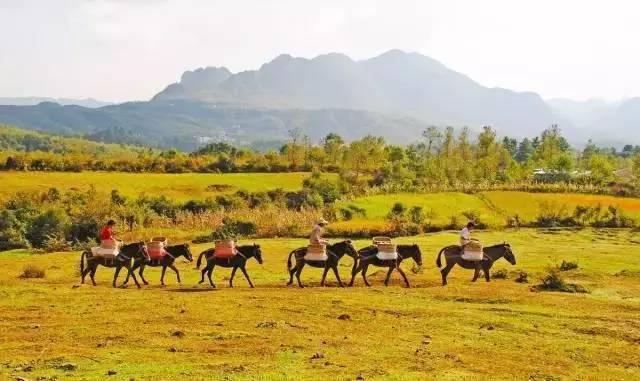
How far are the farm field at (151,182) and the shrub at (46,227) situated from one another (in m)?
18.2

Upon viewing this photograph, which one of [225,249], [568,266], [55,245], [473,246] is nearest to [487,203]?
[568,266]

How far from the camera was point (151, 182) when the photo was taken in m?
70.8

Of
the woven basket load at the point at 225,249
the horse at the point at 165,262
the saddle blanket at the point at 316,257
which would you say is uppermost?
the woven basket load at the point at 225,249

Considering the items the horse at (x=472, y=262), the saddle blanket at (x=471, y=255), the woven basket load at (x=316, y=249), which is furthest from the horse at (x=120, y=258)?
the saddle blanket at (x=471, y=255)

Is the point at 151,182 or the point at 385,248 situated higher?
the point at 151,182

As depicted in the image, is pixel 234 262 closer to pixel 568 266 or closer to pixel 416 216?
pixel 568 266

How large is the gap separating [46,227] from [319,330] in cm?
2949

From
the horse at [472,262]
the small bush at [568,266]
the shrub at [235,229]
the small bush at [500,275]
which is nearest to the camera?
the horse at [472,262]

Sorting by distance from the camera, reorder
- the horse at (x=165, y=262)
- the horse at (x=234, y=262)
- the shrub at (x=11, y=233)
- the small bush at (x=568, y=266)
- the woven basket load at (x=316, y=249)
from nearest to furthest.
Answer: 1. the woven basket load at (x=316, y=249)
2. the horse at (x=234, y=262)
3. the horse at (x=165, y=262)
4. the small bush at (x=568, y=266)
5. the shrub at (x=11, y=233)

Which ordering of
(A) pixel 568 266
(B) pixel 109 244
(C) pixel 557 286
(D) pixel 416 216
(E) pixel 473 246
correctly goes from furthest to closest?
(D) pixel 416 216 < (A) pixel 568 266 < (E) pixel 473 246 < (B) pixel 109 244 < (C) pixel 557 286

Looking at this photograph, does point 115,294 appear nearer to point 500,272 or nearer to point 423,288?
point 423,288

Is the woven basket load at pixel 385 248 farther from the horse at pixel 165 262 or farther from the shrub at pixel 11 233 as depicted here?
the shrub at pixel 11 233

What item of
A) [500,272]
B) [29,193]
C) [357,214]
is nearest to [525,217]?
[357,214]

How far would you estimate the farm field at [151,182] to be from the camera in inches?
2502
